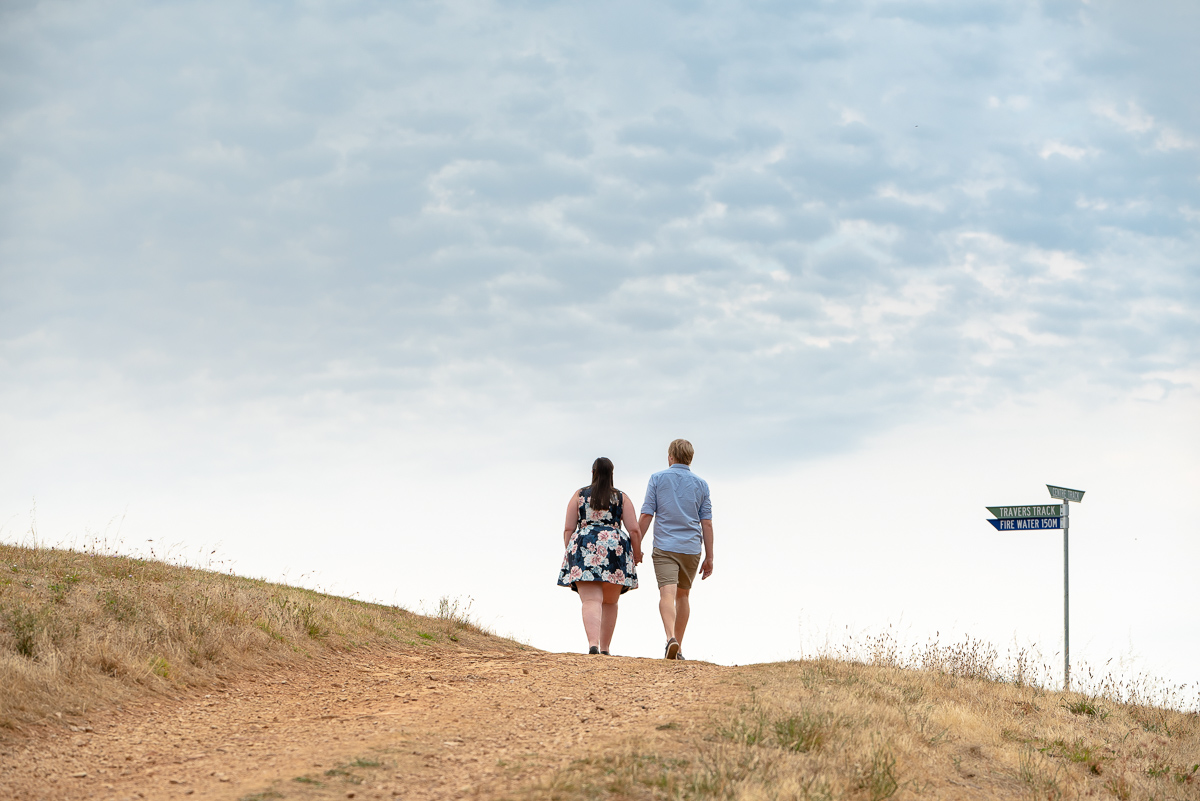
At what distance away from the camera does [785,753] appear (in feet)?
20.7

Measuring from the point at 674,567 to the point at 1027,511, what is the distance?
6.66m

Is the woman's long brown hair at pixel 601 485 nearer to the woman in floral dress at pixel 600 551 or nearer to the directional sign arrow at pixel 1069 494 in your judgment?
the woman in floral dress at pixel 600 551

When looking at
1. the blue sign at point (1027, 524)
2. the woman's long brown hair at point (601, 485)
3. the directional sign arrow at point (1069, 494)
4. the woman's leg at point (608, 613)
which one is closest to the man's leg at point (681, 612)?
the woman's leg at point (608, 613)

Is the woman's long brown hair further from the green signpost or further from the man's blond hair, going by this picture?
the green signpost

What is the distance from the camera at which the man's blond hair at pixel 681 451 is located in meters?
11.7

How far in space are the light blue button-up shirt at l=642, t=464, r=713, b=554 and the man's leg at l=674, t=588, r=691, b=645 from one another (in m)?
0.57

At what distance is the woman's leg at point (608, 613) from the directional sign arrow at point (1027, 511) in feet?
22.6

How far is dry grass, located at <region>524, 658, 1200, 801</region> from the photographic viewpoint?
566 cm

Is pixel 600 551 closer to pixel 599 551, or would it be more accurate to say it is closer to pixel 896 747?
pixel 599 551

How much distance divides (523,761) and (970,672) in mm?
8334

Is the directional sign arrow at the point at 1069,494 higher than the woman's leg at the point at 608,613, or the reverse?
the directional sign arrow at the point at 1069,494

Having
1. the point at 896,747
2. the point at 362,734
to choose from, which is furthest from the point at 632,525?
the point at 362,734

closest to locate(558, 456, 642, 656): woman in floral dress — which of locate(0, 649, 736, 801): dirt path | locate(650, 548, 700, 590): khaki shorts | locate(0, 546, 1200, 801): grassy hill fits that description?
locate(650, 548, 700, 590): khaki shorts

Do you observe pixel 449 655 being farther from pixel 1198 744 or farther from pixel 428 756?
pixel 1198 744
